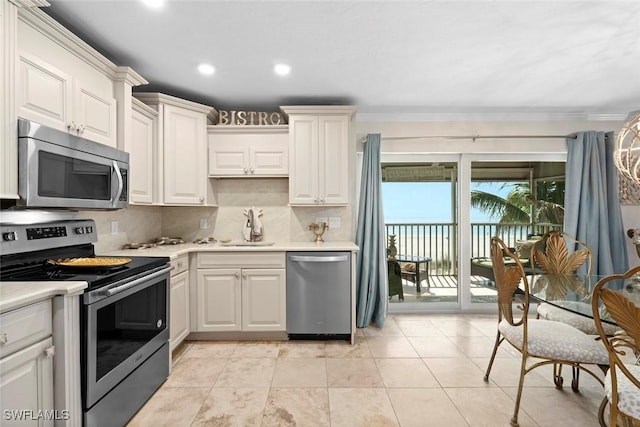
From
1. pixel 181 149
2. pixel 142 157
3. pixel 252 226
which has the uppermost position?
pixel 181 149

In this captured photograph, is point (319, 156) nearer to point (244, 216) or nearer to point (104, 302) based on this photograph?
point (244, 216)

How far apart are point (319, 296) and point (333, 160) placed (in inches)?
54.4

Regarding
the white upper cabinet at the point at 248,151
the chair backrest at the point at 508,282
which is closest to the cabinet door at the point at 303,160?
the white upper cabinet at the point at 248,151

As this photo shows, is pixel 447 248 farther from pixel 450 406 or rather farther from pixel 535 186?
pixel 450 406

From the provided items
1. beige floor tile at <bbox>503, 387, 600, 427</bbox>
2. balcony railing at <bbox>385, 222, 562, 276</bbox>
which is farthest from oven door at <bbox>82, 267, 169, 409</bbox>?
balcony railing at <bbox>385, 222, 562, 276</bbox>

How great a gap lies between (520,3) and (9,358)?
2.97 m

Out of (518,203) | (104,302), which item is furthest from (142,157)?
(518,203)

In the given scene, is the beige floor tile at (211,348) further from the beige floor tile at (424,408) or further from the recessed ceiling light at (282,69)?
the recessed ceiling light at (282,69)

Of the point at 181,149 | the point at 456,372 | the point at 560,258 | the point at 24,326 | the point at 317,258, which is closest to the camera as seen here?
the point at 24,326

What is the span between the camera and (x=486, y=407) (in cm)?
205

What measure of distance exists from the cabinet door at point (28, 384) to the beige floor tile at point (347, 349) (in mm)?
1942

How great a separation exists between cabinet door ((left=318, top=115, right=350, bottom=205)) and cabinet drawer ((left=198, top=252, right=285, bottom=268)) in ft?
2.58

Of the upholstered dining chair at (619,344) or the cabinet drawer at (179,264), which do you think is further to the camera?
the cabinet drawer at (179,264)

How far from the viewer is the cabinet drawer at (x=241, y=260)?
3004mm
